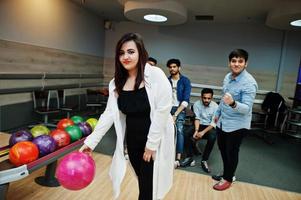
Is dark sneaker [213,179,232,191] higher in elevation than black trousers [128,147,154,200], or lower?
lower

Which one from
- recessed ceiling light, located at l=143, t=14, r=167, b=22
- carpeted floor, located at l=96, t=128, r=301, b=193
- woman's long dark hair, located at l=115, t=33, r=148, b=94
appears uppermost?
recessed ceiling light, located at l=143, t=14, r=167, b=22

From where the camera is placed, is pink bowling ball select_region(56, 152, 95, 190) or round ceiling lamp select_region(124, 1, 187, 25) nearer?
pink bowling ball select_region(56, 152, 95, 190)

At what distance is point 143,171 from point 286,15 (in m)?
4.20

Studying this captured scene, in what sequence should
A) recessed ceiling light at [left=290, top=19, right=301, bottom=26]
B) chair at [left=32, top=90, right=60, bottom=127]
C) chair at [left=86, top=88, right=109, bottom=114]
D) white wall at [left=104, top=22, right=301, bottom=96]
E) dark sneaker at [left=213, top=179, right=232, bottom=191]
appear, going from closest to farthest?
dark sneaker at [left=213, top=179, right=232, bottom=191] < chair at [left=32, top=90, right=60, bottom=127] < recessed ceiling light at [left=290, top=19, right=301, bottom=26] < chair at [left=86, top=88, right=109, bottom=114] < white wall at [left=104, top=22, right=301, bottom=96]

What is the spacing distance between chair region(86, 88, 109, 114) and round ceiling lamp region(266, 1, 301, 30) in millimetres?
4127

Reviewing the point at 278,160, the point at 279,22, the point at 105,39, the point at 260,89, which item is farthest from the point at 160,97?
the point at 105,39

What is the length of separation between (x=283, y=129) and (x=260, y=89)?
1.28 m

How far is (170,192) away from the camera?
90.7 inches

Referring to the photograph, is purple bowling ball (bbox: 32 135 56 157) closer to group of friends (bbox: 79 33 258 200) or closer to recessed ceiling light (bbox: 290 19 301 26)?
group of friends (bbox: 79 33 258 200)

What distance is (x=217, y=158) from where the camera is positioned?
3.45 m

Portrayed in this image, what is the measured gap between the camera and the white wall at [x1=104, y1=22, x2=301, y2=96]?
5891mm

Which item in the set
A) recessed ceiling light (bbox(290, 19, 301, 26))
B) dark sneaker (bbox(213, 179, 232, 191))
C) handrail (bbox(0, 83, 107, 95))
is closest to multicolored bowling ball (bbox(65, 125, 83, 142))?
dark sneaker (bbox(213, 179, 232, 191))

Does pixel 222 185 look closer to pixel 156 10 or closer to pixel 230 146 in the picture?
pixel 230 146

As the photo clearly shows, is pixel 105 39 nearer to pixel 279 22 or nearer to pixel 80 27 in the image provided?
pixel 80 27
